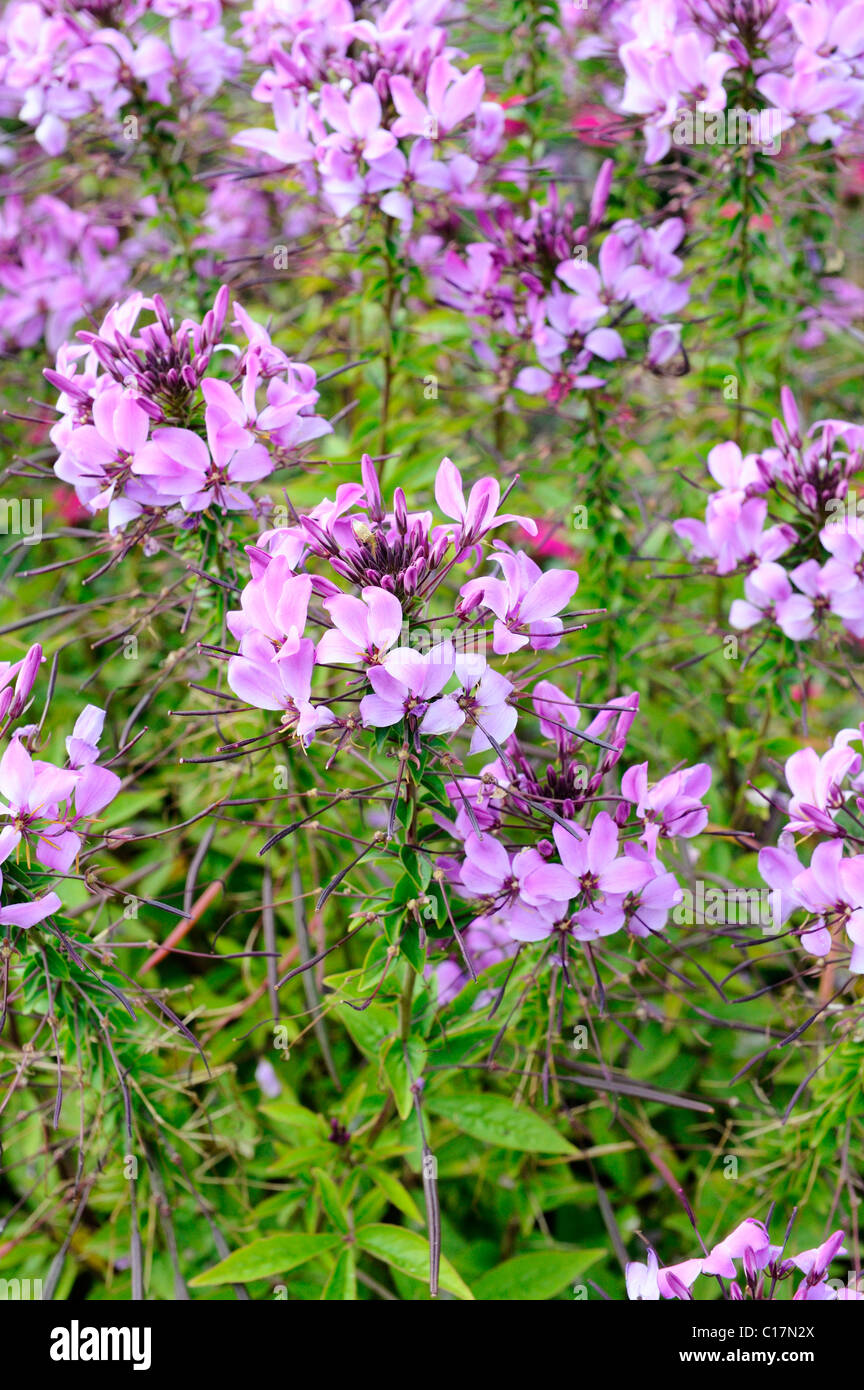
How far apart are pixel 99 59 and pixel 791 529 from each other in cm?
141

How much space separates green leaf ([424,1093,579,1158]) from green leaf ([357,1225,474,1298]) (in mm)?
156

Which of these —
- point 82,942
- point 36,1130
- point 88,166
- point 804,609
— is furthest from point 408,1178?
point 88,166

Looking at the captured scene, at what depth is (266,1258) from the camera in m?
1.49

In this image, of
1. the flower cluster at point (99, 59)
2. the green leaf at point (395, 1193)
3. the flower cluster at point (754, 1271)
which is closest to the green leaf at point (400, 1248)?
the green leaf at point (395, 1193)

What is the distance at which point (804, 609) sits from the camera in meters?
1.62

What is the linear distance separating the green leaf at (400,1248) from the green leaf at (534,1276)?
16 cm

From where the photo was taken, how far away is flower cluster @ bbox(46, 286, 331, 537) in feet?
4.38

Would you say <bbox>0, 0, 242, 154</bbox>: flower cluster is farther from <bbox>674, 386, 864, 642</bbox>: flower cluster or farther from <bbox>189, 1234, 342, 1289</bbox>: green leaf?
<bbox>189, 1234, 342, 1289</bbox>: green leaf

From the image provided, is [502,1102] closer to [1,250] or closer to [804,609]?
[804,609]

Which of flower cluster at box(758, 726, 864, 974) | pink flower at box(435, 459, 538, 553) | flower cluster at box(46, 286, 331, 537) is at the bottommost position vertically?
flower cluster at box(758, 726, 864, 974)

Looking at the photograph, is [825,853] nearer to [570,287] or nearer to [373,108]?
[570,287]

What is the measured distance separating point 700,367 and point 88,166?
1339 millimetres

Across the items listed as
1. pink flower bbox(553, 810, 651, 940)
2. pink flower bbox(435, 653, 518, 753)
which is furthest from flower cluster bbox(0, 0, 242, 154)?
pink flower bbox(553, 810, 651, 940)

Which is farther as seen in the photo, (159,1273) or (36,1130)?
(36,1130)
